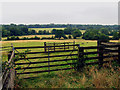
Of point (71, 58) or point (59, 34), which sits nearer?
point (71, 58)

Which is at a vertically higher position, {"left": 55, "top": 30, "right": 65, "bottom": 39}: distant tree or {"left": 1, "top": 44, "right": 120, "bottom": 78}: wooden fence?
{"left": 55, "top": 30, "right": 65, "bottom": 39}: distant tree

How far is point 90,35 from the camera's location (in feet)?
264

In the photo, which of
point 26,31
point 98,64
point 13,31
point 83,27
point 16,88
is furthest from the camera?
point 83,27

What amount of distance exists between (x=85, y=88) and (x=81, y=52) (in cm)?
250

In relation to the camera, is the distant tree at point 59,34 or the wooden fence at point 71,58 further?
the distant tree at point 59,34

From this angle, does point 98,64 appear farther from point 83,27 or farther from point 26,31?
point 83,27

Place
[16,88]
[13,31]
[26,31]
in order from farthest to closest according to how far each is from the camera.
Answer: [26,31]
[13,31]
[16,88]

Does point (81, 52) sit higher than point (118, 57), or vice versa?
point (81, 52)

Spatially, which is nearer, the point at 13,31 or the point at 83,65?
the point at 83,65

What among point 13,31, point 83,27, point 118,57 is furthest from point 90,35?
point 118,57

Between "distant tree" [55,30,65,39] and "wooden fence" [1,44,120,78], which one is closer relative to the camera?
"wooden fence" [1,44,120,78]

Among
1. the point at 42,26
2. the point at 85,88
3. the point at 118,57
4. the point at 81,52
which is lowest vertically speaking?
the point at 85,88

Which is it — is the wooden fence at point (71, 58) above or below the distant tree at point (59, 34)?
below

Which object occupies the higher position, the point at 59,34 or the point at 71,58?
the point at 59,34
